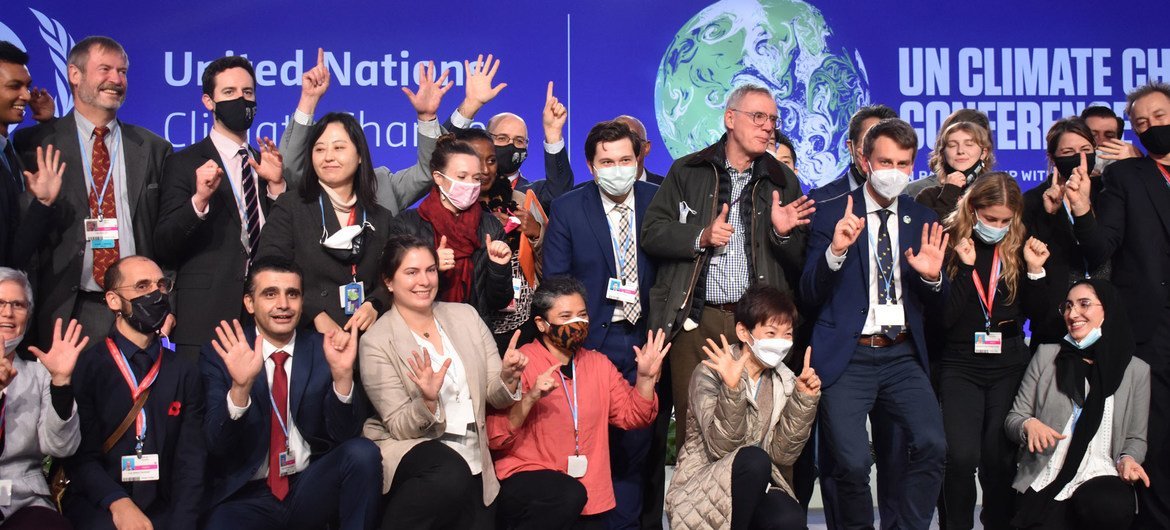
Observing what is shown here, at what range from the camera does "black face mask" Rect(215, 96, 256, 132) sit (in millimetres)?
4496

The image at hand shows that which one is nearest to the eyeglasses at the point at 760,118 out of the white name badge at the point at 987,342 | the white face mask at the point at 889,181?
the white face mask at the point at 889,181

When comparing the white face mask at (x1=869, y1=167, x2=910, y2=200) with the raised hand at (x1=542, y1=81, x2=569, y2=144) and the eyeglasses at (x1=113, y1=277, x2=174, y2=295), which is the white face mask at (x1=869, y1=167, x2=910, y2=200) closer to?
the raised hand at (x1=542, y1=81, x2=569, y2=144)

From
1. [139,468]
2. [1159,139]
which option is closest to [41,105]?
[139,468]

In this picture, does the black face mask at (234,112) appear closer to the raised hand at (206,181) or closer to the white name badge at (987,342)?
the raised hand at (206,181)

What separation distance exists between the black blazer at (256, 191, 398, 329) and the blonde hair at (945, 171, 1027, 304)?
227cm

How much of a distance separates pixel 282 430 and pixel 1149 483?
3.36 meters

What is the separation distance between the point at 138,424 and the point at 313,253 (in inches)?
33.8

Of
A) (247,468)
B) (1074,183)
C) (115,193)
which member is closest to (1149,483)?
(1074,183)

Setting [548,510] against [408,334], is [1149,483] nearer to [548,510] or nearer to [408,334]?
[548,510]

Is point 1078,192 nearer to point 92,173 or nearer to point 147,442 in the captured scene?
point 147,442

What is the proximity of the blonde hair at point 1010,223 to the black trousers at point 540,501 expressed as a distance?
175 cm

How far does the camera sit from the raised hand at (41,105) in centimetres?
466

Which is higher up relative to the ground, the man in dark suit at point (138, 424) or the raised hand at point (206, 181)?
the raised hand at point (206, 181)

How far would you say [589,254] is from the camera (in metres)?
4.64
